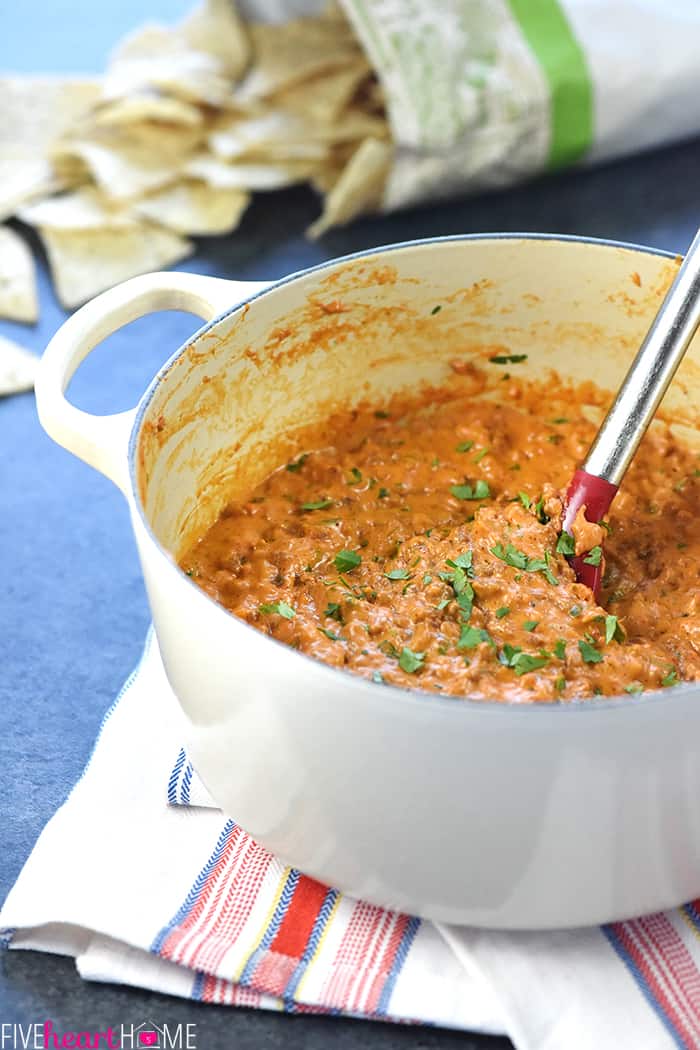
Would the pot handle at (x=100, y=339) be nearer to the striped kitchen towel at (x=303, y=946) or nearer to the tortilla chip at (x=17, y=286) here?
the striped kitchen towel at (x=303, y=946)

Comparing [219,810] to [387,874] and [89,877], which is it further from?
[387,874]

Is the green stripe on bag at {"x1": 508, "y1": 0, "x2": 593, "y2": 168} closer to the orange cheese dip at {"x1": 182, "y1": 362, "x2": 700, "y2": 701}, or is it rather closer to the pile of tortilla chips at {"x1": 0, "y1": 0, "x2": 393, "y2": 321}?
the pile of tortilla chips at {"x1": 0, "y1": 0, "x2": 393, "y2": 321}

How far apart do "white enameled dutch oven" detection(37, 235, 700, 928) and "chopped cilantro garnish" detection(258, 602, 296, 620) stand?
0.55ft

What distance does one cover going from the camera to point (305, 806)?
1400mm

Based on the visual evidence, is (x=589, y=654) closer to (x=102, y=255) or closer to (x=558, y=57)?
(x=102, y=255)

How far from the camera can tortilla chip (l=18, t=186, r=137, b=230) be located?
9.24 ft

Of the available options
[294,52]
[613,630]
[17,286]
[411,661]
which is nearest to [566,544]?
[613,630]

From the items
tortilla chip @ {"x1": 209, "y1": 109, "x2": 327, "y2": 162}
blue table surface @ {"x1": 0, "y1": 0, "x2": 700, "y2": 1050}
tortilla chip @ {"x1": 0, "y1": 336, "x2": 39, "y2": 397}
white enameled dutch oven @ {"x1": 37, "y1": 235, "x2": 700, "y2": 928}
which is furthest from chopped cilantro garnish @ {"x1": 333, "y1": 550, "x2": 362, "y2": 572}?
tortilla chip @ {"x1": 209, "y1": 109, "x2": 327, "y2": 162}

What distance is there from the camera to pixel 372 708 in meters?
1.22

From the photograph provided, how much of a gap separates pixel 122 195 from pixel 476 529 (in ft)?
4.72

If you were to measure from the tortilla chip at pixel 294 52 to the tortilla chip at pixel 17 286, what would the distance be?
2.01 ft

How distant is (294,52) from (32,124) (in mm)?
607

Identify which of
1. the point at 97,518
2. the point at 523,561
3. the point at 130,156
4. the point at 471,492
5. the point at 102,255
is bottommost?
the point at 97,518

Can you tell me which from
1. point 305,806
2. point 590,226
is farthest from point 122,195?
point 305,806
